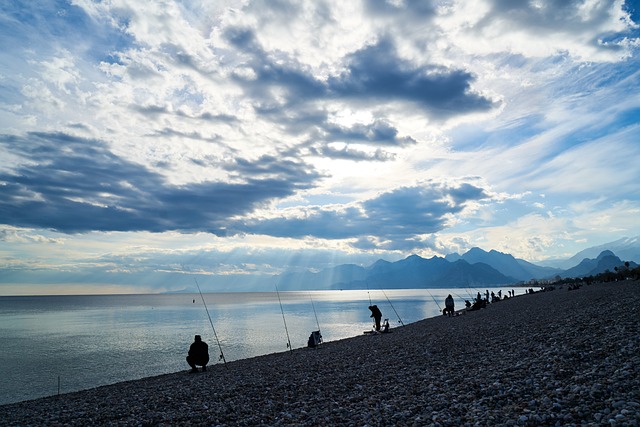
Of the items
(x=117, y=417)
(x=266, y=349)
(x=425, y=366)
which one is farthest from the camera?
(x=266, y=349)

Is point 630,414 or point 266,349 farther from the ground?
point 630,414

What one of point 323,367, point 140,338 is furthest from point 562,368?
point 140,338

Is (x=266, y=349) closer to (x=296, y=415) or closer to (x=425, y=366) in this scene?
(x=425, y=366)

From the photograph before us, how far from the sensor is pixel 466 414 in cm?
838

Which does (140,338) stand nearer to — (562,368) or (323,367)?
(323,367)

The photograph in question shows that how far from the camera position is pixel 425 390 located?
434 inches

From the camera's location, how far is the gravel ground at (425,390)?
7.98 m

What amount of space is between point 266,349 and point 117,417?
81.5 ft

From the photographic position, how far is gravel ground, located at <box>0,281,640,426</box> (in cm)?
798

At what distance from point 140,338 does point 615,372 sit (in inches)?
2041

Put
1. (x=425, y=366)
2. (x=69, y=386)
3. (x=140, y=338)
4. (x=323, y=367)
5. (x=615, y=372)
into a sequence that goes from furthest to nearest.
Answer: (x=140, y=338)
(x=69, y=386)
(x=323, y=367)
(x=425, y=366)
(x=615, y=372)

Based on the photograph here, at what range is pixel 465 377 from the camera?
38.4 feet

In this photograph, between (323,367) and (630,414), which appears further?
(323,367)

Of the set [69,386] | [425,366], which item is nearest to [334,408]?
[425,366]
